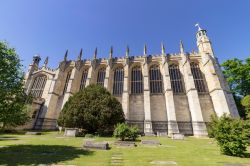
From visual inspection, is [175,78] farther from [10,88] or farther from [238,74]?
[10,88]

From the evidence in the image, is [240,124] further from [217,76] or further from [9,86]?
[217,76]

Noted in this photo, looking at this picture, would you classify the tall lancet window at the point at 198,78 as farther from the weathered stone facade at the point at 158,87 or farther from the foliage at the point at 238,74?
the foliage at the point at 238,74

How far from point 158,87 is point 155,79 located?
2.15 m

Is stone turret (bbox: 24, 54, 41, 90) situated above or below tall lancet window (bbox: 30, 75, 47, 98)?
above

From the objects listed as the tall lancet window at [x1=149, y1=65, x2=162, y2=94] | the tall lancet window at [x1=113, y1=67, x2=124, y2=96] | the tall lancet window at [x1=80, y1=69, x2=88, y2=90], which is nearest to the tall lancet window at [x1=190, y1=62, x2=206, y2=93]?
the tall lancet window at [x1=149, y1=65, x2=162, y2=94]

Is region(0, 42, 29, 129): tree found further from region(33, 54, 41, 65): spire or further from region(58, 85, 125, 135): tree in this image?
region(33, 54, 41, 65): spire

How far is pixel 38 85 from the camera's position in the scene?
36.7 meters

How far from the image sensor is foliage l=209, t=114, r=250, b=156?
27.1 feet

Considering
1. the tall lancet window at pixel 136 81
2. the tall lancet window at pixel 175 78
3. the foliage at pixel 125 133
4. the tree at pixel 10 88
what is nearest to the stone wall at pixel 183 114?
the tall lancet window at pixel 175 78

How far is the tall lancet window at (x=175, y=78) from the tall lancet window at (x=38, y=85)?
3052 centimetres

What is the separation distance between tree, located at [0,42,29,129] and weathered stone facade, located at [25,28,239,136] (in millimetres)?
20471

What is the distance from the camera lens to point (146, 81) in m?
30.9

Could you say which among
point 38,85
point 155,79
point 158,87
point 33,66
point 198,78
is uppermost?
point 33,66

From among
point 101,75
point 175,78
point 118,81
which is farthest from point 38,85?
point 175,78
